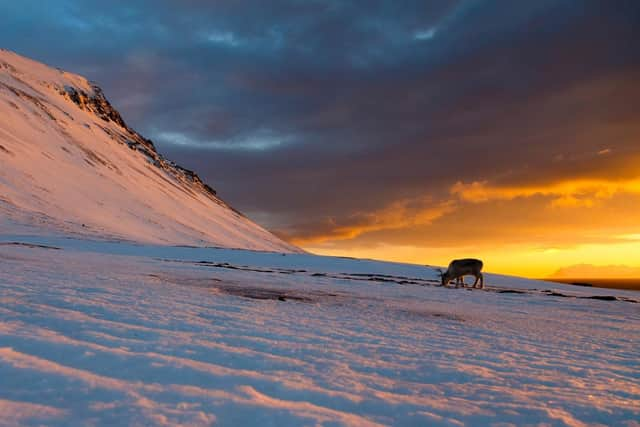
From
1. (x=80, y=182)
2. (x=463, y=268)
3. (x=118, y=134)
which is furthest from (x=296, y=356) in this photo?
(x=118, y=134)

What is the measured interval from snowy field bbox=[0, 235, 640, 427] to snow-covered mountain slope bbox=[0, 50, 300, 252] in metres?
35.5

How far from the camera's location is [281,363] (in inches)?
272

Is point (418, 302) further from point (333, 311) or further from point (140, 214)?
point (140, 214)

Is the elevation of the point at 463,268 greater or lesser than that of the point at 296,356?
greater

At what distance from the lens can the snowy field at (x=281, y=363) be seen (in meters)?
5.08

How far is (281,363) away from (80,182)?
3158 inches

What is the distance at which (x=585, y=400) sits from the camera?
6.13 metres

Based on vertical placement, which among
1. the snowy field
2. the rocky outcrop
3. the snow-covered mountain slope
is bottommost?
the snowy field

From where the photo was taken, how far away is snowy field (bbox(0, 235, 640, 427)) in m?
5.08

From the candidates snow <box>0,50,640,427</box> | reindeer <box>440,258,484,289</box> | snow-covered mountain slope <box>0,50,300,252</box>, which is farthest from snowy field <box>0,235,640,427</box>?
snow-covered mountain slope <box>0,50,300,252</box>

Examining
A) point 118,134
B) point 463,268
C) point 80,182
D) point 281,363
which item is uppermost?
point 118,134

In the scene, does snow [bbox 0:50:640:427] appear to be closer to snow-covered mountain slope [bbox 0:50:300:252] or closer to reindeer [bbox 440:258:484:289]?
reindeer [bbox 440:258:484:289]

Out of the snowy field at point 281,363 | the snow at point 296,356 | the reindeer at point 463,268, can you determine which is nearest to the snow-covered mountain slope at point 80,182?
the reindeer at point 463,268

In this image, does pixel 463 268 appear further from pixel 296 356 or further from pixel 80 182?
pixel 80 182
